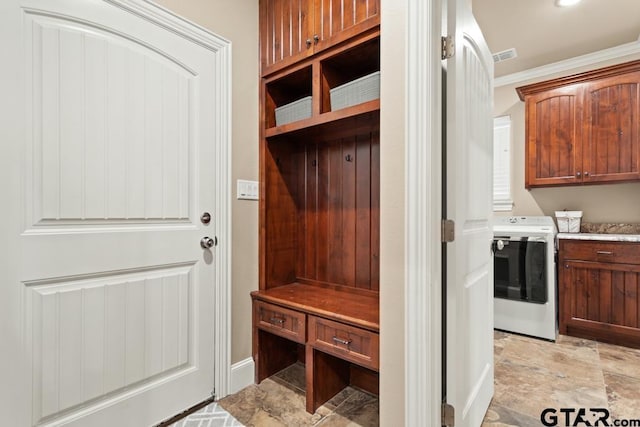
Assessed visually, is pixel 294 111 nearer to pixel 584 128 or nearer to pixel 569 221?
pixel 584 128

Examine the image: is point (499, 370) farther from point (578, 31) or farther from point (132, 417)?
point (578, 31)

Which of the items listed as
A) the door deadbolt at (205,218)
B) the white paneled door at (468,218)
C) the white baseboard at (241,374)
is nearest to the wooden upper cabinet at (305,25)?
the white paneled door at (468,218)

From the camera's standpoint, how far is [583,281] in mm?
2650

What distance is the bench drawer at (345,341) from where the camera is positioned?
4.66ft

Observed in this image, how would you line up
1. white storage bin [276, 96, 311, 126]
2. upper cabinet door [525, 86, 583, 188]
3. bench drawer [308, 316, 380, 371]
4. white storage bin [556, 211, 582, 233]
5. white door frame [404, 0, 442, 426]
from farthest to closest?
1. white storage bin [556, 211, 582, 233]
2. upper cabinet door [525, 86, 583, 188]
3. white storage bin [276, 96, 311, 126]
4. bench drawer [308, 316, 380, 371]
5. white door frame [404, 0, 442, 426]

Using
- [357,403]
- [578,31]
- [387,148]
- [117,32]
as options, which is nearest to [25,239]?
[117,32]

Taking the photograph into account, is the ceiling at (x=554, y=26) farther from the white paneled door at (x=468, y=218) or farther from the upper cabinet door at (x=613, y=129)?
the white paneled door at (x=468, y=218)

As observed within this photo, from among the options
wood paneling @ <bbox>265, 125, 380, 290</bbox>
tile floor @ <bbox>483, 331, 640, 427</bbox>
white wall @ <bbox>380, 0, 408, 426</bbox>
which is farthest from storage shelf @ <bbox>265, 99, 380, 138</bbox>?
tile floor @ <bbox>483, 331, 640, 427</bbox>

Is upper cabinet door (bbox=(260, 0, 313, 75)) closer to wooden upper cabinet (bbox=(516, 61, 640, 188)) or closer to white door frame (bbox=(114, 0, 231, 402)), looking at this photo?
white door frame (bbox=(114, 0, 231, 402))

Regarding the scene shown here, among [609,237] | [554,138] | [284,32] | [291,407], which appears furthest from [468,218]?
[554,138]

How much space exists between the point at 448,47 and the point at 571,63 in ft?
9.36

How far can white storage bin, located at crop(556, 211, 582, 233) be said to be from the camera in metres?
2.95

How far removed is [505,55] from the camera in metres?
3.05

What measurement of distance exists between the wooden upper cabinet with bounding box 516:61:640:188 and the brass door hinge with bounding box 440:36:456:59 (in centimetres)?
237
